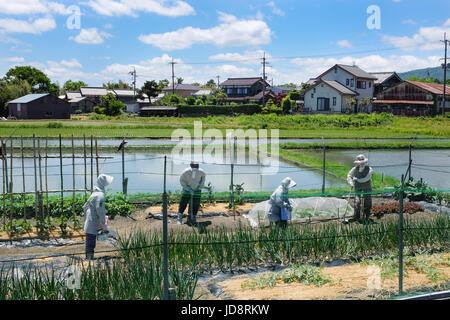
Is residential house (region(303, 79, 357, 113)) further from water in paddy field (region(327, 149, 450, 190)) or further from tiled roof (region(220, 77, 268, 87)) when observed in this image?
water in paddy field (region(327, 149, 450, 190))

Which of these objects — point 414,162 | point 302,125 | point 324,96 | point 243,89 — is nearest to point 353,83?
point 324,96

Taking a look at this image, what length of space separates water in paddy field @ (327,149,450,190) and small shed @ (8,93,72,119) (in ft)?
128

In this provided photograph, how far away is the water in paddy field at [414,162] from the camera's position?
16.2 m

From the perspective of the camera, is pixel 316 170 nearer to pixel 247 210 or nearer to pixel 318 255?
pixel 247 210

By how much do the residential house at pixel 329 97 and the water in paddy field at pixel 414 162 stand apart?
28286 mm

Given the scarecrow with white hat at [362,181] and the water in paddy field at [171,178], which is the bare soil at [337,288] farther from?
the water in paddy field at [171,178]

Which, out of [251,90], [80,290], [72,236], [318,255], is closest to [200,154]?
[72,236]

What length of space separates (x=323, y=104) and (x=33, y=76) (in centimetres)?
4638

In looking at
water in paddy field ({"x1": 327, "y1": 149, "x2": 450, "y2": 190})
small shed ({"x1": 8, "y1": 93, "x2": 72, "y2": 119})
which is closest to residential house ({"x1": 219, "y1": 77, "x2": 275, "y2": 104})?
small shed ({"x1": 8, "y1": 93, "x2": 72, "y2": 119})

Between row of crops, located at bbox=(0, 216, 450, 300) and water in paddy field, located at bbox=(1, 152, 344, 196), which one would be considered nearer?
row of crops, located at bbox=(0, 216, 450, 300)

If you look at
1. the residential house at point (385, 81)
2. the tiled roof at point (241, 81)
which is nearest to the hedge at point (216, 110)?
the tiled roof at point (241, 81)

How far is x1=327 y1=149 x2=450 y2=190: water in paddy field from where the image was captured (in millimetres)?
16223

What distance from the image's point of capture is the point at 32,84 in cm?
7144

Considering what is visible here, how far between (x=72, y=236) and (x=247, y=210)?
12.7 feet
